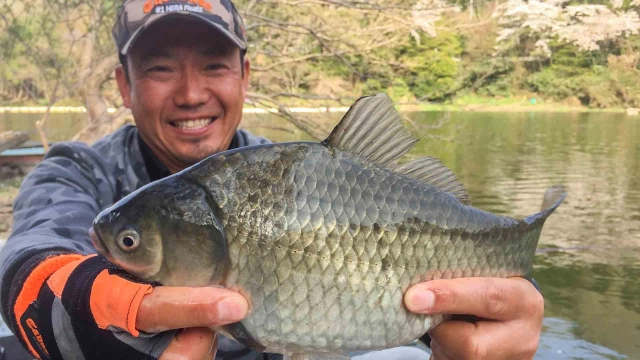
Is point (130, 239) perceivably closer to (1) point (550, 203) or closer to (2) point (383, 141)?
(2) point (383, 141)

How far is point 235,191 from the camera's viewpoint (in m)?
1.19

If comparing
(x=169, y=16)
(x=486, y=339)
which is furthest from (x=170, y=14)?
(x=486, y=339)

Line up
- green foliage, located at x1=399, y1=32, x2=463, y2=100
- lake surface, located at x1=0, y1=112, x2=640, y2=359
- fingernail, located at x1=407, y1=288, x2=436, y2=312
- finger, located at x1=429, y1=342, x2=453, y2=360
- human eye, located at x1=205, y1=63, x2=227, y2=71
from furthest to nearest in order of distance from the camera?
green foliage, located at x1=399, y1=32, x2=463, y2=100 < lake surface, located at x1=0, y1=112, x2=640, y2=359 < human eye, located at x1=205, y1=63, x2=227, y2=71 < finger, located at x1=429, y1=342, x2=453, y2=360 < fingernail, located at x1=407, y1=288, x2=436, y2=312

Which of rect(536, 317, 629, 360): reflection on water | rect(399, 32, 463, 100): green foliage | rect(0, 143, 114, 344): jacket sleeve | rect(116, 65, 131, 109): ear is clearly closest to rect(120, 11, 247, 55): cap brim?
rect(116, 65, 131, 109): ear

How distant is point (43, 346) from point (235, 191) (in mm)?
652

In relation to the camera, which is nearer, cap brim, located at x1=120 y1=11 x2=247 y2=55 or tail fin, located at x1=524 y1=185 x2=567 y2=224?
tail fin, located at x1=524 y1=185 x2=567 y2=224

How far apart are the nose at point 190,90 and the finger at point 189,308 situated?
114 cm

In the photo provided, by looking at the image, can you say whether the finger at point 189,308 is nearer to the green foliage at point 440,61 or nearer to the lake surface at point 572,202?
the lake surface at point 572,202

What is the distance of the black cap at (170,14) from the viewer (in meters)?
2.12

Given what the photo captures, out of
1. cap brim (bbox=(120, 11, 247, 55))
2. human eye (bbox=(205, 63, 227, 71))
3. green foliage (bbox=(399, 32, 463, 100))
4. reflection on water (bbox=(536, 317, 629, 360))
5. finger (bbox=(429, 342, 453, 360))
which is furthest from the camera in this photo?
green foliage (bbox=(399, 32, 463, 100))

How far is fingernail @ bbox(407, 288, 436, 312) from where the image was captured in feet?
4.09

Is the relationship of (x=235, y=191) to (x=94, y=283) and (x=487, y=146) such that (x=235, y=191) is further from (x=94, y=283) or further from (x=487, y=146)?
(x=487, y=146)

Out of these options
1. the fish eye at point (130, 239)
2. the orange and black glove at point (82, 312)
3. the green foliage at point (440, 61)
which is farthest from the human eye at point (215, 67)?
the green foliage at point (440, 61)

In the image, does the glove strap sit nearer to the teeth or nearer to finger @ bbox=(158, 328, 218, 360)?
finger @ bbox=(158, 328, 218, 360)
